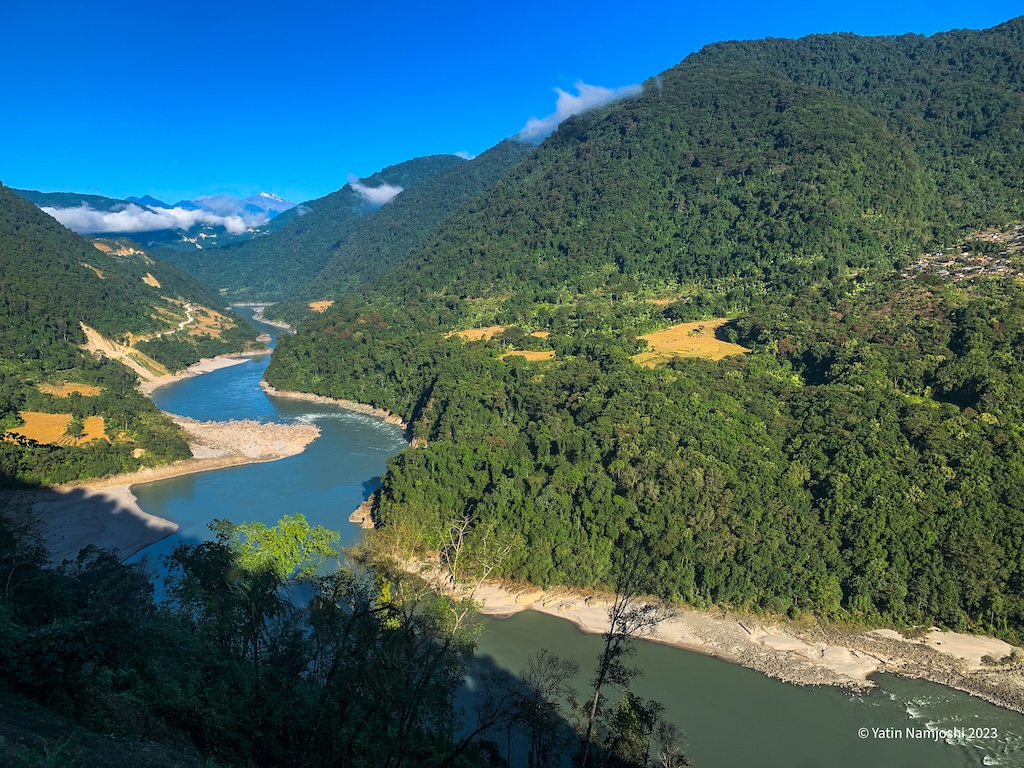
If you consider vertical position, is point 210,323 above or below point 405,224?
below

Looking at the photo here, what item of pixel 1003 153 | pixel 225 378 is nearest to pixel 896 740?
pixel 225 378

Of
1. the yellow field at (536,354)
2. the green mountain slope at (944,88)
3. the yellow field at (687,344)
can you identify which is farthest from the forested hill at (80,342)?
the green mountain slope at (944,88)

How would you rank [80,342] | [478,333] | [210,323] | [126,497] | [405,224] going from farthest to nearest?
[405,224]
[210,323]
[478,333]
[80,342]
[126,497]

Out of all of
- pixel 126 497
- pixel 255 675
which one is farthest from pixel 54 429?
pixel 255 675

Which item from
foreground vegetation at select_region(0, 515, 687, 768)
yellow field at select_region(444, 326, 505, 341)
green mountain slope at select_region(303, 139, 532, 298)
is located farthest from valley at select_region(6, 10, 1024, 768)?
green mountain slope at select_region(303, 139, 532, 298)

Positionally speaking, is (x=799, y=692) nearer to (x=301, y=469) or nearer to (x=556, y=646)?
(x=556, y=646)

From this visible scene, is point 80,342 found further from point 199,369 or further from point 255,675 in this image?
point 255,675

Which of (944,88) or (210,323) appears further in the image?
(210,323)

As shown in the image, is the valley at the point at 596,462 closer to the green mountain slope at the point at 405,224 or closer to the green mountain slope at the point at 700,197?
the green mountain slope at the point at 700,197
